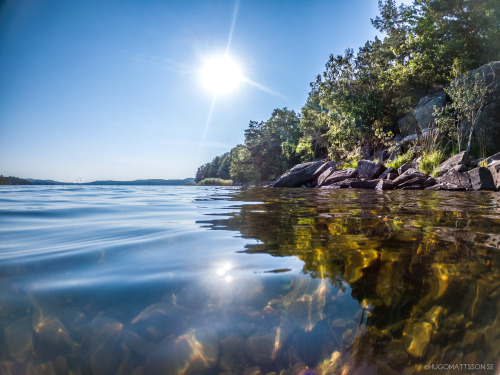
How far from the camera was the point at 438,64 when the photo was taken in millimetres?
14211

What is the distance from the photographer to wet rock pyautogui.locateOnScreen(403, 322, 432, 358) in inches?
26.2

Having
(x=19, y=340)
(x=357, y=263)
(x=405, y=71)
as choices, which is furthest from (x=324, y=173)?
(x=19, y=340)

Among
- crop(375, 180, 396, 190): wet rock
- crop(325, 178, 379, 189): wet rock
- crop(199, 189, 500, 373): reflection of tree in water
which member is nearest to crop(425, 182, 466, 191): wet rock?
crop(375, 180, 396, 190): wet rock

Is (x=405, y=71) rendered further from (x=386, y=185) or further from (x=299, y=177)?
(x=386, y=185)

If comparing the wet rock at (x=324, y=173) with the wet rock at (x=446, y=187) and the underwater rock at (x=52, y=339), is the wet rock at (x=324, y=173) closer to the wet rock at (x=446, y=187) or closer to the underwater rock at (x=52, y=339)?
the wet rock at (x=446, y=187)

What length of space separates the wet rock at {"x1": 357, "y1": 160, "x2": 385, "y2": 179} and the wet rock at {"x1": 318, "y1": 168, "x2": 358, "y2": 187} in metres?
0.30

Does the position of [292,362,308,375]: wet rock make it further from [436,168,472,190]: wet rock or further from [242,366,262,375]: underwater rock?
[436,168,472,190]: wet rock

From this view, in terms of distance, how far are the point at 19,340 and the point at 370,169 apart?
426 inches

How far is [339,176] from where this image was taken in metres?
10.7

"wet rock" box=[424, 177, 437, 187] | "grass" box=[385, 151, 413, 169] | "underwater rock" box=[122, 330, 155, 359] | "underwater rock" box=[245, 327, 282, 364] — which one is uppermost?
"grass" box=[385, 151, 413, 169]

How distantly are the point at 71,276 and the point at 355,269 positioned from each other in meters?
1.17

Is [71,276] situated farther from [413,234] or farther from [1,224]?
[1,224]

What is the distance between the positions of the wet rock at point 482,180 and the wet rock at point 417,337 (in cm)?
753

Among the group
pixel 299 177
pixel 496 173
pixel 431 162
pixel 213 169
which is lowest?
pixel 496 173
